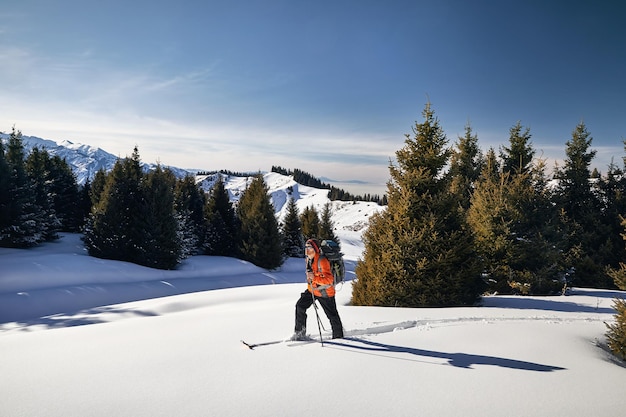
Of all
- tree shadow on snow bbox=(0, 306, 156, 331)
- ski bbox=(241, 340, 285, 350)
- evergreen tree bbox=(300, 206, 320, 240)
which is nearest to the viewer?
ski bbox=(241, 340, 285, 350)

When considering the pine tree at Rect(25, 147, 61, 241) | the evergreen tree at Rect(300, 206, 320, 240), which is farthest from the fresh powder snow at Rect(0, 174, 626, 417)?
the evergreen tree at Rect(300, 206, 320, 240)

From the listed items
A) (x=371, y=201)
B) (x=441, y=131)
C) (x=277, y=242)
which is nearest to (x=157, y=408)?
(x=441, y=131)

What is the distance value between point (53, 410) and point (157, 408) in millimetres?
1066

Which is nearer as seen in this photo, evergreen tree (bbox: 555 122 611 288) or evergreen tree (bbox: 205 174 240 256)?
evergreen tree (bbox: 555 122 611 288)

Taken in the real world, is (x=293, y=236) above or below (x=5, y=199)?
below

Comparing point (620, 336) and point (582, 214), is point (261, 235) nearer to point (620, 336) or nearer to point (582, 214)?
point (582, 214)

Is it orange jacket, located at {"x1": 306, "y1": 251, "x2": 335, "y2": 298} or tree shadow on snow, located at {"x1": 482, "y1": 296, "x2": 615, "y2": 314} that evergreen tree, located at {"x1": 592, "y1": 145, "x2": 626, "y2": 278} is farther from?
orange jacket, located at {"x1": 306, "y1": 251, "x2": 335, "y2": 298}

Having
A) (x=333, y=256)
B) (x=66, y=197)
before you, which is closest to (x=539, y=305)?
(x=333, y=256)

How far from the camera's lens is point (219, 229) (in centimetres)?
2836

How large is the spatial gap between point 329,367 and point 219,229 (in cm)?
2540

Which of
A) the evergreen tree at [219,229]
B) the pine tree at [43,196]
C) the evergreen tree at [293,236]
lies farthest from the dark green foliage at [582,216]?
the pine tree at [43,196]

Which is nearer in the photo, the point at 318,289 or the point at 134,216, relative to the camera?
the point at 318,289

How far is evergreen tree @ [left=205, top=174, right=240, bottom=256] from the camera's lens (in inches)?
1110

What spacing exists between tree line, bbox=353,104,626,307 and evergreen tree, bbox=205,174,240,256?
20.4 m
